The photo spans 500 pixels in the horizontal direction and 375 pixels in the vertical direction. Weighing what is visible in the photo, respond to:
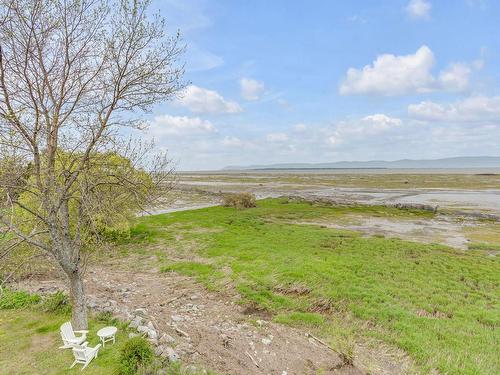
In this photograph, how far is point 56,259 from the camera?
8.09m

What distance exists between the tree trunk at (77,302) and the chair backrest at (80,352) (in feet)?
5.38

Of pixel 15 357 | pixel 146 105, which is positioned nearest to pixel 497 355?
pixel 146 105

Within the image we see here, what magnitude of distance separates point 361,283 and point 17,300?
14.8 m

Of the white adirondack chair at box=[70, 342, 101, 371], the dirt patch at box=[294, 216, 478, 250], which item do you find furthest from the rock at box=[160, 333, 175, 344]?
the dirt patch at box=[294, 216, 478, 250]

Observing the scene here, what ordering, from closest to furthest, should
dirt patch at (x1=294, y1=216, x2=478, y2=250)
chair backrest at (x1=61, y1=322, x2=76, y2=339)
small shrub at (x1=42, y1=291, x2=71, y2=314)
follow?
chair backrest at (x1=61, y1=322, x2=76, y2=339) → small shrub at (x1=42, y1=291, x2=71, y2=314) → dirt patch at (x1=294, y1=216, x2=478, y2=250)

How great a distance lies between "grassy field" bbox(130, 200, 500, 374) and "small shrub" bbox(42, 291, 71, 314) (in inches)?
227

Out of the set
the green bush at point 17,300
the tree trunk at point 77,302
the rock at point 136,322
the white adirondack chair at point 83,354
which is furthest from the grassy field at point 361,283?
the green bush at point 17,300

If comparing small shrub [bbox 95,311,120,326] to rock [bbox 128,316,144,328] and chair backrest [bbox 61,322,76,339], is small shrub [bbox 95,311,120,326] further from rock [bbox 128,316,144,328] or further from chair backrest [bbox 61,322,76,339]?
chair backrest [bbox 61,322,76,339]

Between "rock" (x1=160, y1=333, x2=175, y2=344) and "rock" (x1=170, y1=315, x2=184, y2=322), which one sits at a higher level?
"rock" (x1=160, y1=333, x2=175, y2=344)

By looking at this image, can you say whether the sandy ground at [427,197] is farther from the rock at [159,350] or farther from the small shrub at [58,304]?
the small shrub at [58,304]

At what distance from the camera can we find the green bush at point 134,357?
22.5ft

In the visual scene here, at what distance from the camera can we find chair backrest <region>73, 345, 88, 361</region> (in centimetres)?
720

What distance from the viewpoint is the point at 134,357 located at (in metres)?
6.97

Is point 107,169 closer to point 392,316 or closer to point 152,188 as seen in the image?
point 152,188
